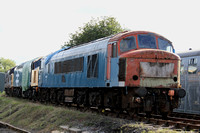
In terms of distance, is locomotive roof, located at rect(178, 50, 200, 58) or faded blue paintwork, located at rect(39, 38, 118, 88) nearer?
faded blue paintwork, located at rect(39, 38, 118, 88)

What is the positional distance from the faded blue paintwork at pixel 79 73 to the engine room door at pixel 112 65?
0.14 ft

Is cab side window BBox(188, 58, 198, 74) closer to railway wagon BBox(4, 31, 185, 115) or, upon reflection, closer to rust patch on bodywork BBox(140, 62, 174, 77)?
railway wagon BBox(4, 31, 185, 115)

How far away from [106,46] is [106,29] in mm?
31545

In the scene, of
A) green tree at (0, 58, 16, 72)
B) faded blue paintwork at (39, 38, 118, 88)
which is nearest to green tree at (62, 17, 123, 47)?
faded blue paintwork at (39, 38, 118, 88)

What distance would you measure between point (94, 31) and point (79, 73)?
94.6ft

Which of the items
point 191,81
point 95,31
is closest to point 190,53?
point 191,81

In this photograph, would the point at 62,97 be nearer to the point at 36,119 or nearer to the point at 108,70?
the point at 36,119

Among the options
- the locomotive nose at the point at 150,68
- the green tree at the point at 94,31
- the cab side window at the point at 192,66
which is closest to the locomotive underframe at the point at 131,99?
the locomotive nose at the point at 150,68

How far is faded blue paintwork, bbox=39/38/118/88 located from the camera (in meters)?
12.9

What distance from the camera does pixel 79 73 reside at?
50.5ft

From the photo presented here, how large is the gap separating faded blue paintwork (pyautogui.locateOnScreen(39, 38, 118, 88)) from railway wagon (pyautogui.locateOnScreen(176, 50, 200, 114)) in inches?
189

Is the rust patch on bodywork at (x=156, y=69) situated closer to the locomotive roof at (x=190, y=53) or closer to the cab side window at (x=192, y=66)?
the cab side window at (x=192, y=66)

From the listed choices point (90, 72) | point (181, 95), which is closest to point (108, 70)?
point (90, 72)

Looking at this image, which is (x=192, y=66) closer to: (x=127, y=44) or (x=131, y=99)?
(x=127, y=44)
